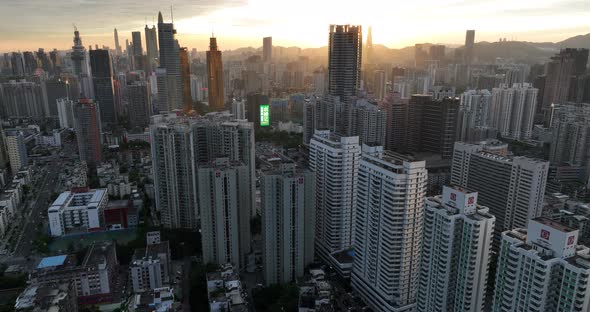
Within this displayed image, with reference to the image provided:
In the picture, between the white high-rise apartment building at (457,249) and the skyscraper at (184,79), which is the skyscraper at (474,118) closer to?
the white high-rise apartment building at (457,249)

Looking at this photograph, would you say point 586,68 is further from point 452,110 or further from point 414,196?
point 414,196

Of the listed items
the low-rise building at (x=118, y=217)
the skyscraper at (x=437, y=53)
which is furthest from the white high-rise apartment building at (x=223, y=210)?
→ the skyscraper at (x=437, y=53)

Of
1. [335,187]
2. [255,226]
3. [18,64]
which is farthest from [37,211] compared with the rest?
[18,64]

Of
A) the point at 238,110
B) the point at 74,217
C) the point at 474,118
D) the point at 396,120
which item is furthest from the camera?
the point at 238,110

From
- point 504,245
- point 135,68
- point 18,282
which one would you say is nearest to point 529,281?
point 504,245

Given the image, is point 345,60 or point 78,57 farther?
point 78,57

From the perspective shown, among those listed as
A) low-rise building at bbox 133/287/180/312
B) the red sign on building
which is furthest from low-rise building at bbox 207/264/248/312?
the red sign on building

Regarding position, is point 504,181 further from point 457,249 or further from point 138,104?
point 138,104
